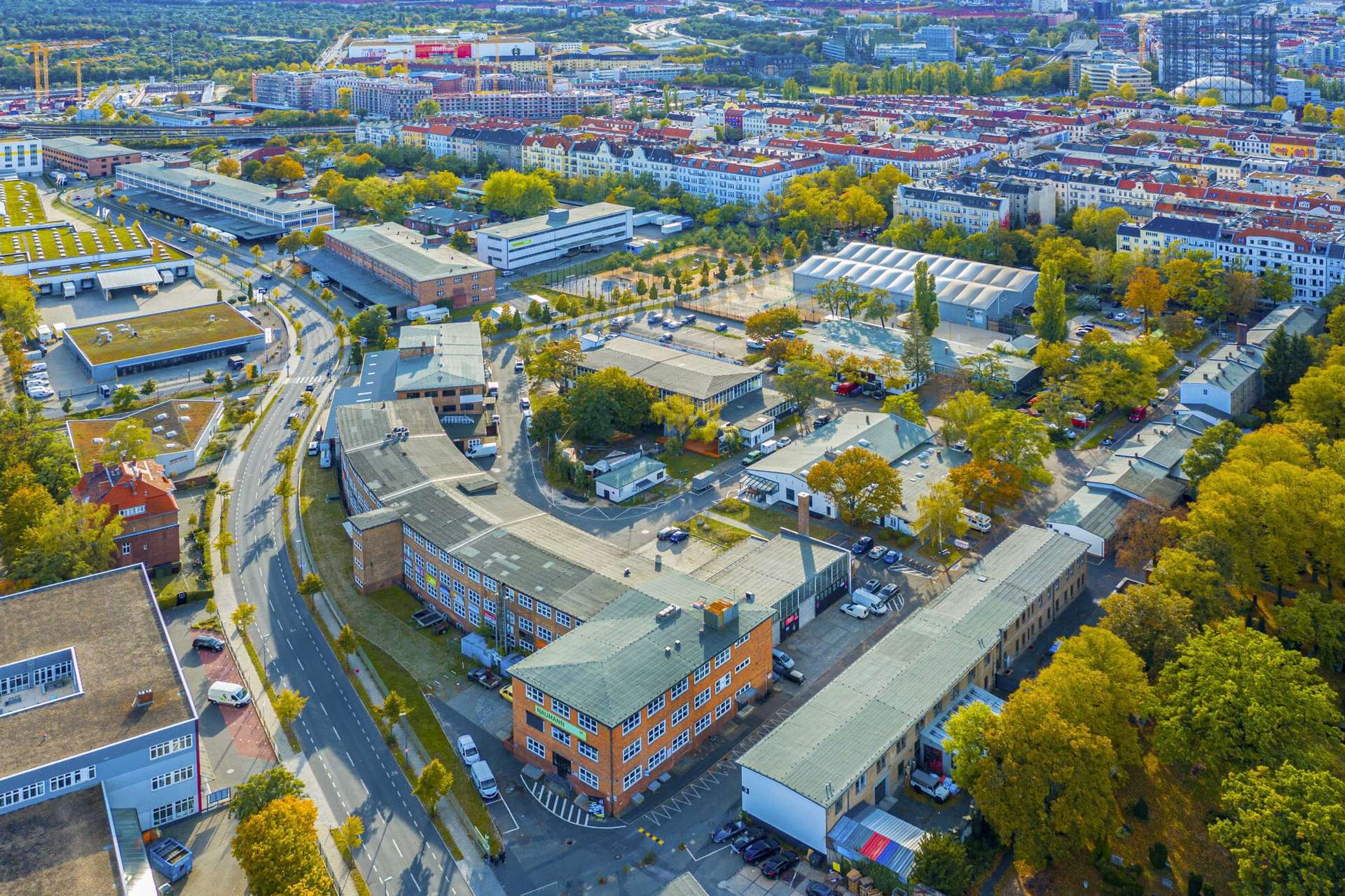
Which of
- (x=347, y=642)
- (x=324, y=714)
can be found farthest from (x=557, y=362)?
(x=324, y=714)

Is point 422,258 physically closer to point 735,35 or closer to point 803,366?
point 803,366

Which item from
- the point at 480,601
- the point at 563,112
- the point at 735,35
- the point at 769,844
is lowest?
the point at 769,844

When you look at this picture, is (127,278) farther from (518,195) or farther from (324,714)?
(324,714)

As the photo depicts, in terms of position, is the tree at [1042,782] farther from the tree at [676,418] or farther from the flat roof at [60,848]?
the tree at [676,418]

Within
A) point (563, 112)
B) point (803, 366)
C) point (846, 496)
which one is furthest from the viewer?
point (563, 112)

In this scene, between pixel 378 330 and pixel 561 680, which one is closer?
pixel 561 680

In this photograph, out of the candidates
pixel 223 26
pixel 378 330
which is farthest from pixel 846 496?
pixel 223 26

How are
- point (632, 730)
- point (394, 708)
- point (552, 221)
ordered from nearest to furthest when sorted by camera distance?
point (632, 730) < point (394, 708) < point (552, 221)
